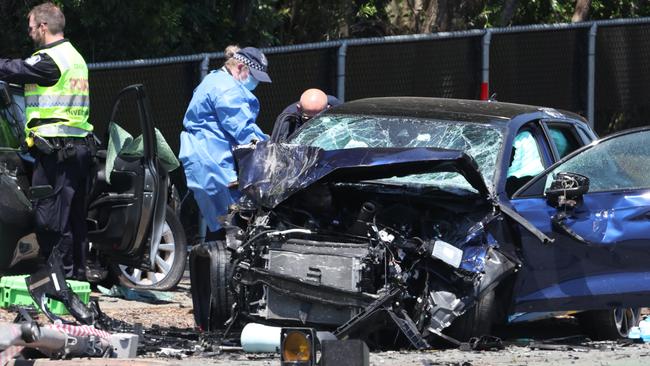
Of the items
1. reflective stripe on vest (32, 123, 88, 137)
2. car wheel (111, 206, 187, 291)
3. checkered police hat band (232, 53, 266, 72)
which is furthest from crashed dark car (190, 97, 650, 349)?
car wheel (111, 206, 187, 291)

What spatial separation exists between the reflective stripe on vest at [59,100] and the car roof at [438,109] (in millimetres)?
1651

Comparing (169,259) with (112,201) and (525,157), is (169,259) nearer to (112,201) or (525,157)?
(112,201)

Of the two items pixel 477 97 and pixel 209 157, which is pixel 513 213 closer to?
pixel 209 157

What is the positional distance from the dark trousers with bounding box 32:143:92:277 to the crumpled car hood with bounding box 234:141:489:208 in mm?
1297

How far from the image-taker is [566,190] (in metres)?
8.84

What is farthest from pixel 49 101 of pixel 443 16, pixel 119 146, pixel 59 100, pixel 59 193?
pixel 443 16

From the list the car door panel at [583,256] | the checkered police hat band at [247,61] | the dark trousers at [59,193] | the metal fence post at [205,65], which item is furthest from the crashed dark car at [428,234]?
the metal fence post at [205,65]

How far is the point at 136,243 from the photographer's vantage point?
10.8 m

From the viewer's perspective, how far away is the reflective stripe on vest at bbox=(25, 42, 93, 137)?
31.9ft

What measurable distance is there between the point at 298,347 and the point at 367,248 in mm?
1545

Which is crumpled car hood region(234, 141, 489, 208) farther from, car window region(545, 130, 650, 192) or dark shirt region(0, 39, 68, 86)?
dark shirt region(0, 39, 68, 86)

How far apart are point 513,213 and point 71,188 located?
2.90m

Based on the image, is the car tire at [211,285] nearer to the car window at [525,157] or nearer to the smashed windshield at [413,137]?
the smashed windshield at [413,137]

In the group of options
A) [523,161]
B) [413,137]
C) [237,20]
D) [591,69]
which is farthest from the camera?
[591,69]
